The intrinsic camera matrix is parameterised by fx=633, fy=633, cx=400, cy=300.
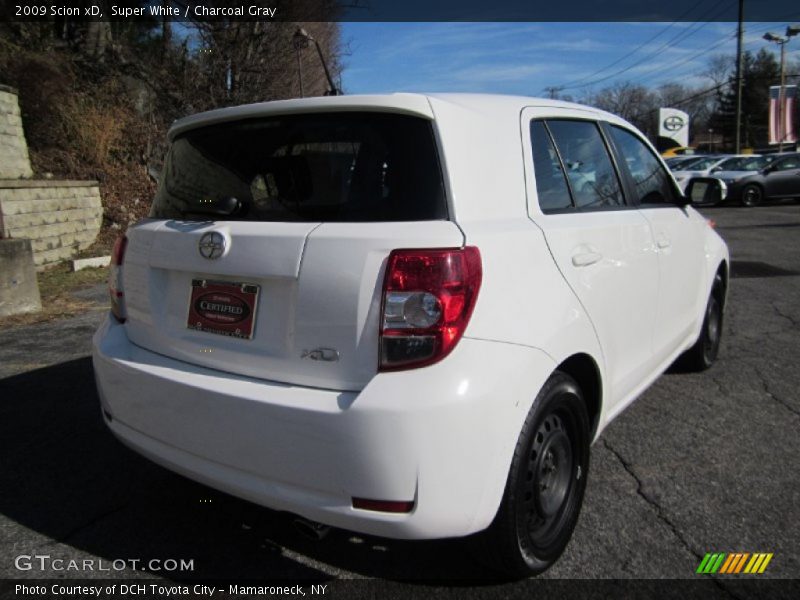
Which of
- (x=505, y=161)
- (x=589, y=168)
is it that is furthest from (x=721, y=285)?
(x=505, y=161)

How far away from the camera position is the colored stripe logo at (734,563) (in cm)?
239

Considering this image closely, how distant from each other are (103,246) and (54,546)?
30.1 ft

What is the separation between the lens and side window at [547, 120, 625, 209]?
2.83 meters

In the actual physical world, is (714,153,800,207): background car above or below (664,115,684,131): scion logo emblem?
below

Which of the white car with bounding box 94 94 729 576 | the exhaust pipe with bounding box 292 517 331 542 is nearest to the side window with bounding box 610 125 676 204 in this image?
the white car with bounding box 94 94 729 576

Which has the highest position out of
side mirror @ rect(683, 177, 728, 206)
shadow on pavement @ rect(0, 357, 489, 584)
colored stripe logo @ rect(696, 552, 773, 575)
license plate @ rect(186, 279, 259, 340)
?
side mirror @ rect(683, 177, 728, 206)

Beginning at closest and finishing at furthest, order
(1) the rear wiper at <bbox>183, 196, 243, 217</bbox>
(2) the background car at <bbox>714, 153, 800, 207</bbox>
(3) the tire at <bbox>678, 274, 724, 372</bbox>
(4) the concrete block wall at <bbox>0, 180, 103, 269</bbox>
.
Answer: (1) the rear wiper at <bbox>183, 196, 243, 217</bbox> < (3) the tire at <bbox>678, 274, 724, 372</bbox> < (4) the concrete block wall at <bbox>0, 180, 103, 269</bbox> < (2) the background car at <bbox>714, 153, 800, 207</bbox>

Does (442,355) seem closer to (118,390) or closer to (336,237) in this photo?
(336,237)

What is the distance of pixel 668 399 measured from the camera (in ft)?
13.6

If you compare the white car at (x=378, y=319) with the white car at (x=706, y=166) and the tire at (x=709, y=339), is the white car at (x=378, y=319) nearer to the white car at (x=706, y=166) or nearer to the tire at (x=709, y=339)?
the tire at (x=709, y=339)

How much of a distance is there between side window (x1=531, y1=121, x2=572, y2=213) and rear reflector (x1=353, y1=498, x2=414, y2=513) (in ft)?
4.21

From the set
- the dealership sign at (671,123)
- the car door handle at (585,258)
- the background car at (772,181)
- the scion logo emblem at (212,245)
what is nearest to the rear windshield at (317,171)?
the scion logo emblem at (212,245)

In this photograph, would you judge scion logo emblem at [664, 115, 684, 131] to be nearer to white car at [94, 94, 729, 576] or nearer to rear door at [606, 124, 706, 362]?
rear door at [606, 124, 706, 362]

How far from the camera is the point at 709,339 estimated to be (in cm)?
461
